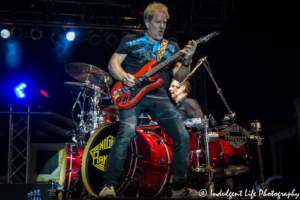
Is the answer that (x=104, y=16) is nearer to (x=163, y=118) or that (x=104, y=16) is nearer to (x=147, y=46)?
(x=147, y=46)

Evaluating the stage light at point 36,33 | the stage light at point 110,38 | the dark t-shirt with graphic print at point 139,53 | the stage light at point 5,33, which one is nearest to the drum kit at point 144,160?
the dark t-shirt with graphic print at point 139,53

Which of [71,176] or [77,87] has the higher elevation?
[77,87]

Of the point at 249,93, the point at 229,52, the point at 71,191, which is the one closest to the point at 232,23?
the point at 229,52

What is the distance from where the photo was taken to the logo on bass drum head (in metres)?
3.63

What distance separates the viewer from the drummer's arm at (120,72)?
3.07 metres

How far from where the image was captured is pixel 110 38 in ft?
28.3

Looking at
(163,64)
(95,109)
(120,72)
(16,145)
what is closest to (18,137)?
(16,145)

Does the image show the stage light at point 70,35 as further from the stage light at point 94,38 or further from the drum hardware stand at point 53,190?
the drum hardware stand at point 53,190

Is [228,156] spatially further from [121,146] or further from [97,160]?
[121,146]

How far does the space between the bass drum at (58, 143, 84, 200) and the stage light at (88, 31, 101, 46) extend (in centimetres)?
473

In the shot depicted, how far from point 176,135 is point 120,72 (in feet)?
3.04

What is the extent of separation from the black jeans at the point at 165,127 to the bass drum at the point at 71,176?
159 centimetres

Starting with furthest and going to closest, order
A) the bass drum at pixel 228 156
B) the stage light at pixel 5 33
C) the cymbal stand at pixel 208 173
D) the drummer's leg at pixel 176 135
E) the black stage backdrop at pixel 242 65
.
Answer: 1. the stage light at pixel 5 33
2. the black stage backdrop at pixel 242 65
3. the bass drum at pixel 228 156
4. the cymbal stand at pixel 208 173
5. the drummer's leg at pixel 176 135

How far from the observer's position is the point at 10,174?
25.7 feet
